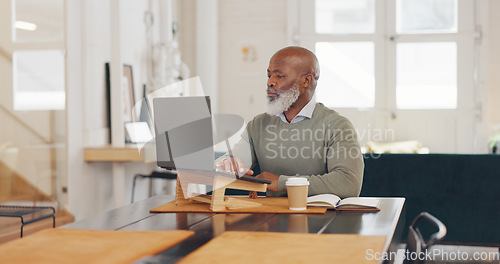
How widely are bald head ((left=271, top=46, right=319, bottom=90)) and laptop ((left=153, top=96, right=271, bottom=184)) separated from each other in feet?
3.23

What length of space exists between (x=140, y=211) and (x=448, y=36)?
5.85 metres

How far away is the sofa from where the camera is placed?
3.87 m

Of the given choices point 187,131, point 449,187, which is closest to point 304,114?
point 187,131

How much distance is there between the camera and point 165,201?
8.36 feet

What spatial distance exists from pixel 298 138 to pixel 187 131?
883 mm

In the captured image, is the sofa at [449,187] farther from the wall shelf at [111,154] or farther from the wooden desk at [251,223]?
the wall shelf at [111,154]

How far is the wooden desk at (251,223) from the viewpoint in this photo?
5.84ft

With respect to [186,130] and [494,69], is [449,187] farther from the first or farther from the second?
[494,69]

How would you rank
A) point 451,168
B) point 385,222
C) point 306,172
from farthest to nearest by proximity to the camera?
point 451,168 → point 306,172 → point 385,222

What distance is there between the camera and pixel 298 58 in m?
3.02

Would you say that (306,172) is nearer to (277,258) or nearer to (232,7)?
(277,258)

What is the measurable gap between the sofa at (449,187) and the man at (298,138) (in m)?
1.14

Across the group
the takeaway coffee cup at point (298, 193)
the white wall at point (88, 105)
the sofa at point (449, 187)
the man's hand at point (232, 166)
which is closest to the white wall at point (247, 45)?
the white wall at point (88, 105)

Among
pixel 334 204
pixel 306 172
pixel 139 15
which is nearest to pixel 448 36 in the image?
pixel 139 15
